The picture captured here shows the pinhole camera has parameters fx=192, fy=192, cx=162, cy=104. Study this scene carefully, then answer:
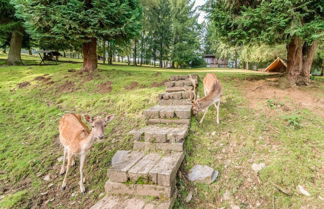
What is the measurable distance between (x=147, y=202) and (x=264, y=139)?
2.57 meters

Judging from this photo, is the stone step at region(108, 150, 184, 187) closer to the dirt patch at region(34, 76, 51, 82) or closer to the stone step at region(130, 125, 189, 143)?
the stone step at region(130, 125, 189, 143)

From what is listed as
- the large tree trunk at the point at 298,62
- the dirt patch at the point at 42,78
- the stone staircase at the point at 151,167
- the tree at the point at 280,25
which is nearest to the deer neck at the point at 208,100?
the stone staircase at the point at 151,167

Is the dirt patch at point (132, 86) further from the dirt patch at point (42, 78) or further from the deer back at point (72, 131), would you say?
the dirt patch at point (42, 78)

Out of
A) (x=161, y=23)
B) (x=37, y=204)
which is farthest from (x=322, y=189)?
(x=161, y=23)

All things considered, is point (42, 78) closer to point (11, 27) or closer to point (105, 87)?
point (105, 87)

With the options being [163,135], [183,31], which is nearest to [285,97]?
[163,135]

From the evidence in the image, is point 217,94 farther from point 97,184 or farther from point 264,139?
point 97,184

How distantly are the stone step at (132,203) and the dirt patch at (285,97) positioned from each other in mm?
3842

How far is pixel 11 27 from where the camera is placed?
12820 mm

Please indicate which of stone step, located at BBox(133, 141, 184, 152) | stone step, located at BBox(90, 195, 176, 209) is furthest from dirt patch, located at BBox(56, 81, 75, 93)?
stone step, located at BBox(90, 195, 176, 209)

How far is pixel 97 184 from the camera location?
3.11m

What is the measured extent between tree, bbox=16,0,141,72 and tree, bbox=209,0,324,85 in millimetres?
3775

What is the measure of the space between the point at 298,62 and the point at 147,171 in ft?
24.6

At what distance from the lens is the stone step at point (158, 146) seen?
3279mm
